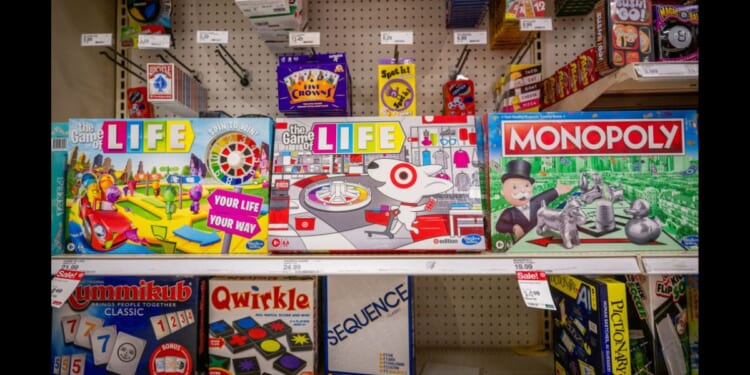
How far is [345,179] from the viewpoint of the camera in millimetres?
1232

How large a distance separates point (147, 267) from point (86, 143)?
0.51 meters

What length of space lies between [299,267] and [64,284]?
27.2 inches

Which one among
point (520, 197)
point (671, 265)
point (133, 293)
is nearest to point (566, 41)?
point (520, 197)

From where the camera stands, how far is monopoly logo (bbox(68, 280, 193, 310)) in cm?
125

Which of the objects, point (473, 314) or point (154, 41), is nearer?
point (154, 41)

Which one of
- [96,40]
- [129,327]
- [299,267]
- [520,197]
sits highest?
[96,40]

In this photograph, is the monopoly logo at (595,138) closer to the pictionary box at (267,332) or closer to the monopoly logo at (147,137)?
the pictionary box at (267,332)

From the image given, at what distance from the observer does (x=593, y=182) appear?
3.90ft

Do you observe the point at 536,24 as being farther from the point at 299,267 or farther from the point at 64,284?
the point at 64,284

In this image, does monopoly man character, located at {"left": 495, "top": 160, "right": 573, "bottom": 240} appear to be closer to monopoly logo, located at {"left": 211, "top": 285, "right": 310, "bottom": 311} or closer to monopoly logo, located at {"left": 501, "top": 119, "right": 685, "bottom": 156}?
monopoly logo, located at {"left": 501, "top": 119, "right": 685, "bottom": 156}

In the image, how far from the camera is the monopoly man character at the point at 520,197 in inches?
46.3

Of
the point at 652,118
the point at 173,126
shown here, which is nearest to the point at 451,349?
the point at 652,118

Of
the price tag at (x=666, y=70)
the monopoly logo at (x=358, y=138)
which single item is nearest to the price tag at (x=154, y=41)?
the monopoly logo at (x=358, y=138)

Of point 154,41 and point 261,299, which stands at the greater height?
point 154,41
